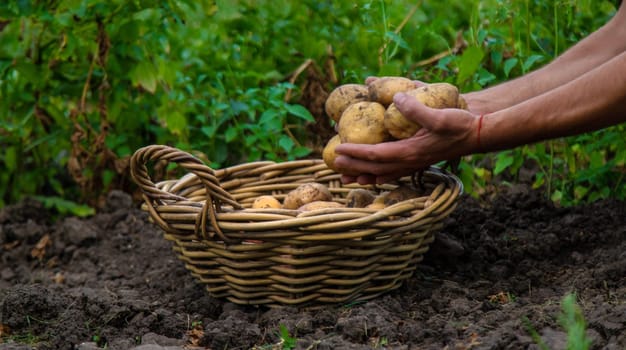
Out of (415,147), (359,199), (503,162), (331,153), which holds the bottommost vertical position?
(503,162)

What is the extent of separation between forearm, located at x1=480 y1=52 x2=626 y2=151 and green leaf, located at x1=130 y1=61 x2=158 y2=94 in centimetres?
186

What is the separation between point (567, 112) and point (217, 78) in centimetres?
176

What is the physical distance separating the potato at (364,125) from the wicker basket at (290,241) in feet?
0.80

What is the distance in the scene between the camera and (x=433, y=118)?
2566mm

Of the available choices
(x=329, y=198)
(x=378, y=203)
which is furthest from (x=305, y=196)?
(x=378, y=203)

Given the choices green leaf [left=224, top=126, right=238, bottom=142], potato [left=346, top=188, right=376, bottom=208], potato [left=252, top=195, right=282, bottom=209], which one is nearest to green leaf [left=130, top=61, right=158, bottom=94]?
green leaf [left=224, top=126, right=238, bottom=142]

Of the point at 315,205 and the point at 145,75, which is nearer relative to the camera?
the point at 315,205

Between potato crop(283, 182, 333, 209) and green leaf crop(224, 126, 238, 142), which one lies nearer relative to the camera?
potato crop(283, 182, 333, 209)

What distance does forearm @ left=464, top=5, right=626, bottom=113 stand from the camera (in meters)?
3.09

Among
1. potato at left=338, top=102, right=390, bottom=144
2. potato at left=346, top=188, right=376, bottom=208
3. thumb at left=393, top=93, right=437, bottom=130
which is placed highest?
thumb at left=393, top=93, right=437, bottom=130

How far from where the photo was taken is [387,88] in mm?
2824

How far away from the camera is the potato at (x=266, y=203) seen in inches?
116

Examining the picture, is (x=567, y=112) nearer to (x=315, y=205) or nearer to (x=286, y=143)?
(x=315, y=205)

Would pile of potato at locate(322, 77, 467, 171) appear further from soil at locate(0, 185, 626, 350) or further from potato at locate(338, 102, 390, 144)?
soil at locate(0, 185, 626, 350)
